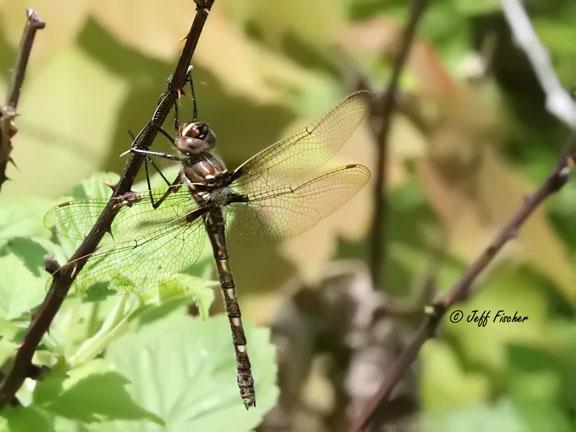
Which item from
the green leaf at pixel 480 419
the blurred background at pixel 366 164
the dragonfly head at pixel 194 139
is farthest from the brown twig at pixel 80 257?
the green leaf at pixel 480 419

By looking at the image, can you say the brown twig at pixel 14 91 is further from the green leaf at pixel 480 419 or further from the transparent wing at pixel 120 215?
the green leaf at pixel 480 419

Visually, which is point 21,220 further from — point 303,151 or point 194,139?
point 303,151

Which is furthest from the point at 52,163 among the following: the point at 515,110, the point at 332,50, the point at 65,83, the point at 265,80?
the point at 515,110

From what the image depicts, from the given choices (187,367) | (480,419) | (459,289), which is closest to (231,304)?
(187,367)

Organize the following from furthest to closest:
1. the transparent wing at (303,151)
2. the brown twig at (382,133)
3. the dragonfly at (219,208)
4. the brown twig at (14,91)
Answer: the brown twig at (382,133)
the transparent wing at (303,151)
the dragonfly at (219,208)
the brown twig at (14,91)

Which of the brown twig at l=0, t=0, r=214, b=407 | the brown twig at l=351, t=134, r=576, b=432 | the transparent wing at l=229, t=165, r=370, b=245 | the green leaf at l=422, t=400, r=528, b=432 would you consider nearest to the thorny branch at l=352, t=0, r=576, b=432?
the brown twig at l=351, t=134, r=576, b=432

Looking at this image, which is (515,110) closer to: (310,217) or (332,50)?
(332,50)
